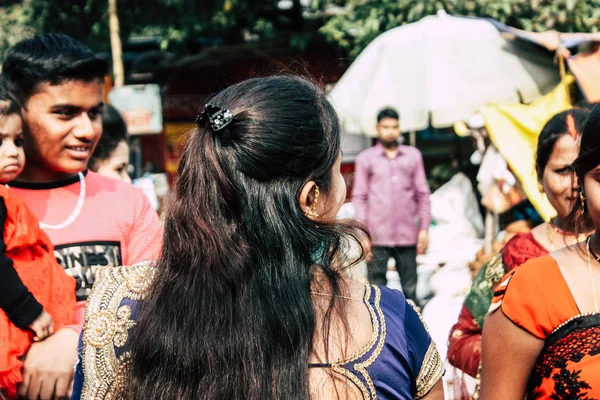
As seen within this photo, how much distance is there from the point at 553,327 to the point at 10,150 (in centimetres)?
166

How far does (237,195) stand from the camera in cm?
155

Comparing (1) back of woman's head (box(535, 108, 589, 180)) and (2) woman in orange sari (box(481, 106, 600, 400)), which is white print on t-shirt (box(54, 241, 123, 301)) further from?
(1) back of woman's head (box(535, 108, 589, 180))

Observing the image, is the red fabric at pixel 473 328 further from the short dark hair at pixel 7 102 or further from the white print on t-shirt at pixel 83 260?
the short dark hair at pixel 7 102

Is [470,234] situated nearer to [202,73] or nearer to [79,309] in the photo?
[79,309]

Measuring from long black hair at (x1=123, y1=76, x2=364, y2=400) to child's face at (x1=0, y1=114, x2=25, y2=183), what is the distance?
3.01 ft

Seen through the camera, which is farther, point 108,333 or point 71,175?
point 71,175

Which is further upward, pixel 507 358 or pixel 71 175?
pixel 71 175

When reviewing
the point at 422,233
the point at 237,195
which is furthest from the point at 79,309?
the point at 422,233

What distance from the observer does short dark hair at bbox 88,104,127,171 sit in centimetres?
427

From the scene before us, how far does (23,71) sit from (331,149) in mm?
1394

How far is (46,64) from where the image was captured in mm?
2510

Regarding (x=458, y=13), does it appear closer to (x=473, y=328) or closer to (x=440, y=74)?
A: (x=440, y=74)

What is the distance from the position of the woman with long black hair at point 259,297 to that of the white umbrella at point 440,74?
20.3ft

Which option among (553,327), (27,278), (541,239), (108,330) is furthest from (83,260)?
(541,239)
